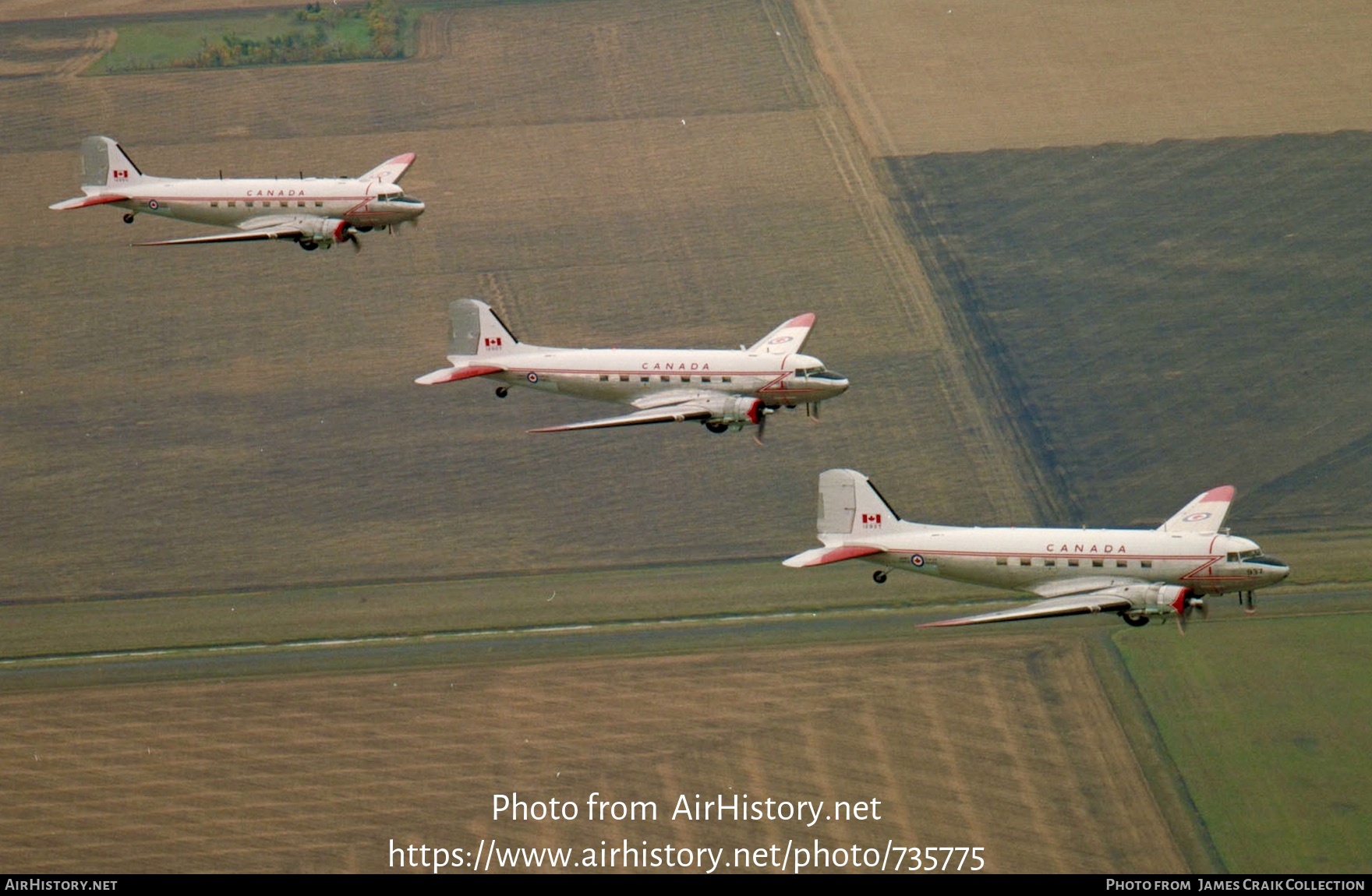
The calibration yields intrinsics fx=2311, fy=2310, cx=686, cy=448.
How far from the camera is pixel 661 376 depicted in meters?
107

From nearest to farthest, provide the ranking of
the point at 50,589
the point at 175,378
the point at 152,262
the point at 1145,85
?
the point at 50,589
the point at 175,378
the point at 152,262
the point at 1145,85

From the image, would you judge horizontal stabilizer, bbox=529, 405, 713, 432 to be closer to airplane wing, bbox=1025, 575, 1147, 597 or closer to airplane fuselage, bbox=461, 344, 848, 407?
airplane fuselage, bbox=461, 344, 848, 407

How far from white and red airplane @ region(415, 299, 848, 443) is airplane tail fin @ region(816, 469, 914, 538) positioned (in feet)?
14.6

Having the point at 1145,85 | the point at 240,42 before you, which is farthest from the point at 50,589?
the point at 1145,85

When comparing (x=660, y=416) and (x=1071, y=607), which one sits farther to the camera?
(x=660, y=416)

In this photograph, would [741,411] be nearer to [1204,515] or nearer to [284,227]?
[1204,515]

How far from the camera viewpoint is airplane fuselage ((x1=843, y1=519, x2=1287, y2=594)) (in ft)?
323

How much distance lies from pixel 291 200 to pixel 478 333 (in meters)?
12.9

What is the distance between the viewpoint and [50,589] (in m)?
130

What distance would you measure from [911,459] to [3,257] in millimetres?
64009

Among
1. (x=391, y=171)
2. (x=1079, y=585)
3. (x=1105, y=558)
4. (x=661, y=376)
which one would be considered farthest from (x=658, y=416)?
(x=391, y=171)

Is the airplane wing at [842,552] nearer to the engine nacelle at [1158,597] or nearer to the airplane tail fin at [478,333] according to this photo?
the engine nacelle at [1158,597]

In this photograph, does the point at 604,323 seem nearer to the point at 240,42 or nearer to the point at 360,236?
the point at 360,236

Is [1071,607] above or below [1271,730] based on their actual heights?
above
